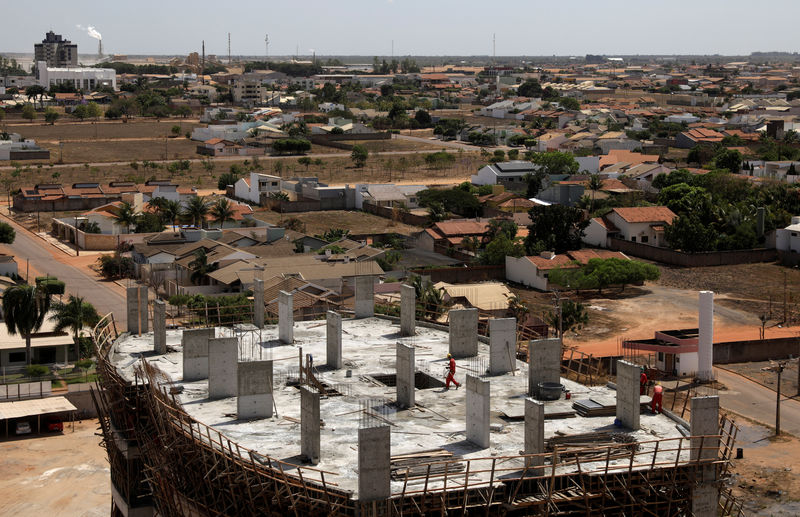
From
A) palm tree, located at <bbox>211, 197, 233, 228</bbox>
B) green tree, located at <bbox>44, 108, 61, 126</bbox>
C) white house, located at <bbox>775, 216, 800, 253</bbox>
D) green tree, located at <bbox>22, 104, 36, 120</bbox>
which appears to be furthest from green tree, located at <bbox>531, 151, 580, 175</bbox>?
green tree, located at <bbox>22, 104, 36, 120</bbox>

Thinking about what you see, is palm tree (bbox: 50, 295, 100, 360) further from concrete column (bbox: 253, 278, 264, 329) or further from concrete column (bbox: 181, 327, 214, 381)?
concrete column (bbox: 181, 327, 214, 381)

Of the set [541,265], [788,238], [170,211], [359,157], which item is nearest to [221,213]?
[170,211]

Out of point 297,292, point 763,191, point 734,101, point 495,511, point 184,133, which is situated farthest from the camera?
point 734,101

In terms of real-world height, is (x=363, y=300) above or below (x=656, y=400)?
above

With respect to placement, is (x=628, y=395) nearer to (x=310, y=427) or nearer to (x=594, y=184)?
(x=310, y=427)

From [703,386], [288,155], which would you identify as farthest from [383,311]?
[288,155]

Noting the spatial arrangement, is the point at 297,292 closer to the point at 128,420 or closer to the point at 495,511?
the point at 128,420
